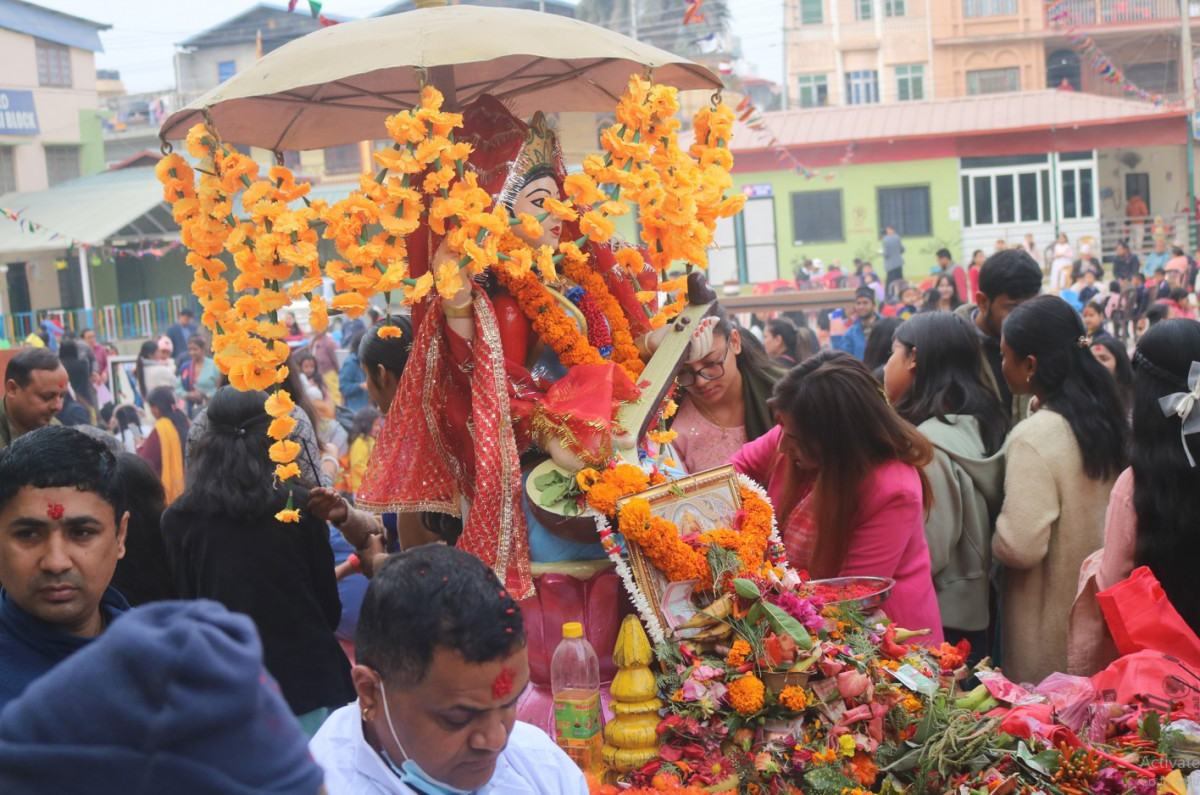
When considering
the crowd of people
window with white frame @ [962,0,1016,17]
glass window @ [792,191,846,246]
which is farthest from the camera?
window with white frame @ [962,0,1016,17]

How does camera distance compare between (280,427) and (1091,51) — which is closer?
(280,427)

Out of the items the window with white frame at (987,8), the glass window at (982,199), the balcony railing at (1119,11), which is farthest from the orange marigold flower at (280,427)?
the window with white frame at (987,8)

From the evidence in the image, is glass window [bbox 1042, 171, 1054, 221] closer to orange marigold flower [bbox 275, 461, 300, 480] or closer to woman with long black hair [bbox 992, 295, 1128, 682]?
woman with long black hair [bbox 992, 295, 1128, 682]

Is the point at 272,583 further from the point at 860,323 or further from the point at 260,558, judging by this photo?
the point at 860,323

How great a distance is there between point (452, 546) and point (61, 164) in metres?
29.4

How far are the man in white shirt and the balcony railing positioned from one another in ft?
112

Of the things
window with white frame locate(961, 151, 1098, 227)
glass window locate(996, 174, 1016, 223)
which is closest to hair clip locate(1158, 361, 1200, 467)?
window with white frame locate(961, 151, 1098, 227)

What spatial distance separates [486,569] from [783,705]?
4.65 ft

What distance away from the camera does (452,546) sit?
8.16 ft

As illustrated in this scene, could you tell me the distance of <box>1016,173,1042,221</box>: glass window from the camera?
27516 millimetres

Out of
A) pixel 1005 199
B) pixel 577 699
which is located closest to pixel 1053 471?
pixel 577 699

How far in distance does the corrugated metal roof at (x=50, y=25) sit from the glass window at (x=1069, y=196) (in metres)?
24.0

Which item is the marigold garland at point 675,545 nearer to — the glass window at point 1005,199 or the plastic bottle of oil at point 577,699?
the plastic bottle of oil at point 577,699

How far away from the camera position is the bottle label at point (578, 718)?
10.3 ft
